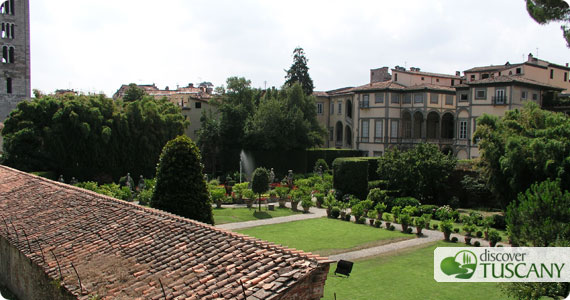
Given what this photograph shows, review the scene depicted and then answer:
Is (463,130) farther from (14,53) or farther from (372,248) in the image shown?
(14,53)

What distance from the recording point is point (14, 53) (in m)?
47.8

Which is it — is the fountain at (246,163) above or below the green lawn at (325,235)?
above

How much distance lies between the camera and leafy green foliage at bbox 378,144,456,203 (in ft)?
91.7

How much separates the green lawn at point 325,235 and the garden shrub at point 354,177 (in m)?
6.34

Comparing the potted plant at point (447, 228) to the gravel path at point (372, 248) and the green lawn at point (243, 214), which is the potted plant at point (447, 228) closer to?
the gravel path at point (372, 248)

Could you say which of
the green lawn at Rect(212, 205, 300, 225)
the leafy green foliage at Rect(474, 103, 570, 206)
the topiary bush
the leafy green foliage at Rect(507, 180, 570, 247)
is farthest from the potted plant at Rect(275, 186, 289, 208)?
the leafy green foliage at Rect(507, 180, 570, 247)

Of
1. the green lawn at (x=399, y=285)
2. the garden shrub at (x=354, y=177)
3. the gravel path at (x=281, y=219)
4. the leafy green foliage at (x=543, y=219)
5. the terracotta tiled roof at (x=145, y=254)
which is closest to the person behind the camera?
the terracotta tiled roof at (x=145, y=254)

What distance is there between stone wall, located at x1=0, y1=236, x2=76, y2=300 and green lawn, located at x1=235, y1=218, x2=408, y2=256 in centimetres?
916

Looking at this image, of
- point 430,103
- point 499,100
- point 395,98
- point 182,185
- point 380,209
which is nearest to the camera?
point 182,185

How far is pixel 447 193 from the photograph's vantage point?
29922 mm

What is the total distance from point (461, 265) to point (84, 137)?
92.7 feet

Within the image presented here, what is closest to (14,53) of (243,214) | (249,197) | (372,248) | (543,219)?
(249,197)

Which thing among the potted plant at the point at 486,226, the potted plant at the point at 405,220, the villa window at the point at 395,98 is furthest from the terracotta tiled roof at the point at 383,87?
the potted plant at the point at 405,220

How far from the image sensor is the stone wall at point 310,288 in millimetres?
6703
